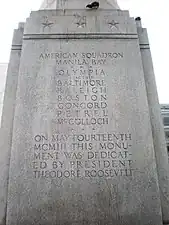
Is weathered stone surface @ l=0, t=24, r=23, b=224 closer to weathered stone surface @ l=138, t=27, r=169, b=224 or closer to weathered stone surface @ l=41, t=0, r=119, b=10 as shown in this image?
weathered stone surface @ l=41, t=0, r=119, b=10

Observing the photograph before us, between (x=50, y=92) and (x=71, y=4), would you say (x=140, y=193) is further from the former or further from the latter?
(x=71, y=4)

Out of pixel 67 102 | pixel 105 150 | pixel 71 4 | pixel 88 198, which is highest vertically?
pixel 71 4

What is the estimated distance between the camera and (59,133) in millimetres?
3633

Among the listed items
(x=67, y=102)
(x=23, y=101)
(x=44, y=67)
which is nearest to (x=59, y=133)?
(x=67, y=102)

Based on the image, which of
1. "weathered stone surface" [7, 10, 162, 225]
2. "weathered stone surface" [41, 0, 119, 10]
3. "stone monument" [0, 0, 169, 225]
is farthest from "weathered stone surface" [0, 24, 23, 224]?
"weathered stone surface" [41, 0, 119, 10]

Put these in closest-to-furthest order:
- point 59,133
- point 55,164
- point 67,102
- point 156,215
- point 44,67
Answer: point 156,215
point 55,164
point 59,133
point 67,102
point 44,67

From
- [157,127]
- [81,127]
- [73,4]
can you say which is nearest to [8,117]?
[81,127]

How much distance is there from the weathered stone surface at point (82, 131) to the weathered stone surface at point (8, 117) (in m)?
0.18

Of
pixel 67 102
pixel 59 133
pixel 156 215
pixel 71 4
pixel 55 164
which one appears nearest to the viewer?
pixel 156 215

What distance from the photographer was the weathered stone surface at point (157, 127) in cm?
344

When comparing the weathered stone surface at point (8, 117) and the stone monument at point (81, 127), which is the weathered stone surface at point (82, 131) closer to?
the stone monument at point (81, 127)

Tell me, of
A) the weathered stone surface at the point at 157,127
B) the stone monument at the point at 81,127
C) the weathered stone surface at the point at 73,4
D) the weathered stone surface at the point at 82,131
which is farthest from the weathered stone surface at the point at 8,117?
the weathered stone surface at the point at 157,127

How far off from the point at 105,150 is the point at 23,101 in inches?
60.2

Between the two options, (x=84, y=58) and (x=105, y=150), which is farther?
(x=84, y=58)
